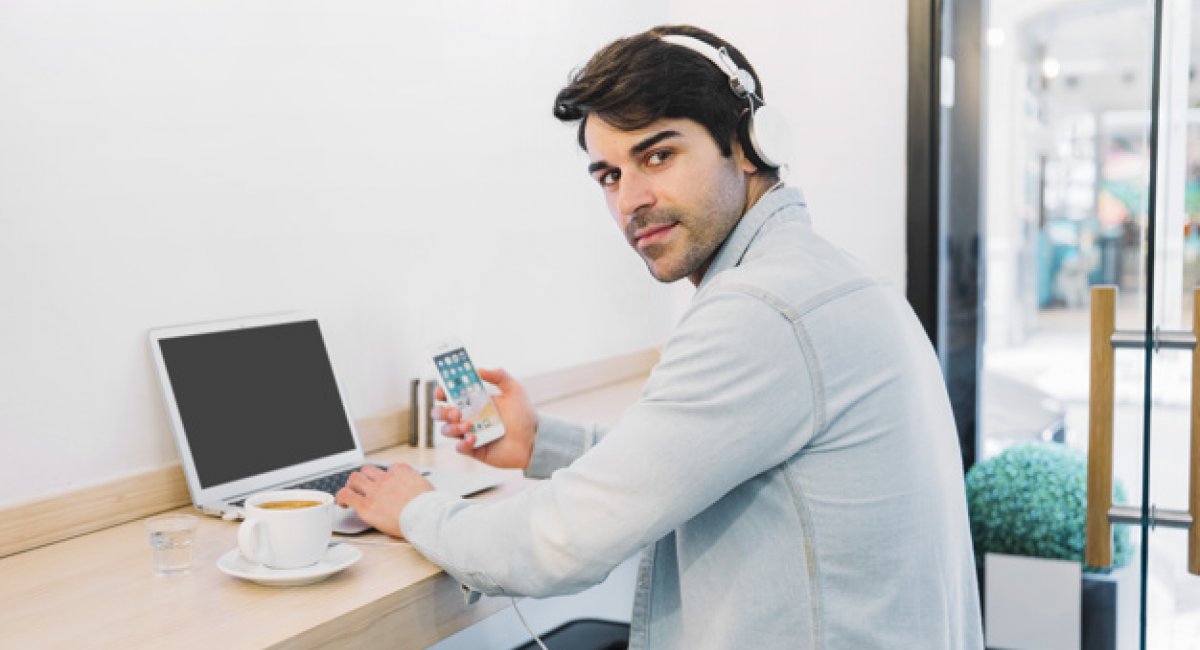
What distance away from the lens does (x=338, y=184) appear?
191 centimetres

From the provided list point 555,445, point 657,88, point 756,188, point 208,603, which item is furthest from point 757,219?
point 208,603

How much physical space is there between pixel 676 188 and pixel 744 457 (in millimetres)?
349

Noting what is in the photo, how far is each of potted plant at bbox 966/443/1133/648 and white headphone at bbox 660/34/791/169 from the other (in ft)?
4.44

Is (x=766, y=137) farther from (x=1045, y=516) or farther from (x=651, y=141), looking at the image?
(x=1045, y=516)

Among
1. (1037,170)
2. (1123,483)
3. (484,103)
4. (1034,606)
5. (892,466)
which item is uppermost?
(484,103)

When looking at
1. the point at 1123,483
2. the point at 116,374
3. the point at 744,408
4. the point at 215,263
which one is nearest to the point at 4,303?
the point at 116,374

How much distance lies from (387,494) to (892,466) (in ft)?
2.00

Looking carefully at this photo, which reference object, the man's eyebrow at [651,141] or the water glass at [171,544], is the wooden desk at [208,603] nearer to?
the water glass at [171,544]

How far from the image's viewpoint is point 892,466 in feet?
3.82

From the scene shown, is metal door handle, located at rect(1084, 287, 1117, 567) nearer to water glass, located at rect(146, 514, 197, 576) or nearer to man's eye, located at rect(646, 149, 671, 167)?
man's eye, located at rect(646, 149, 671, 167)

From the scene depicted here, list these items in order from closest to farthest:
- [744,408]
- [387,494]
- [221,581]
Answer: [744,408], [221,581], [387,494]

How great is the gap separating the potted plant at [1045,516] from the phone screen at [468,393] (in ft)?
4.18

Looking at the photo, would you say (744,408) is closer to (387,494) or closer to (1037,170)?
(387,494)

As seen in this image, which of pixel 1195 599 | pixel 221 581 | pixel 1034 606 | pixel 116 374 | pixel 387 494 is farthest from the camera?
pixel 1034 606
